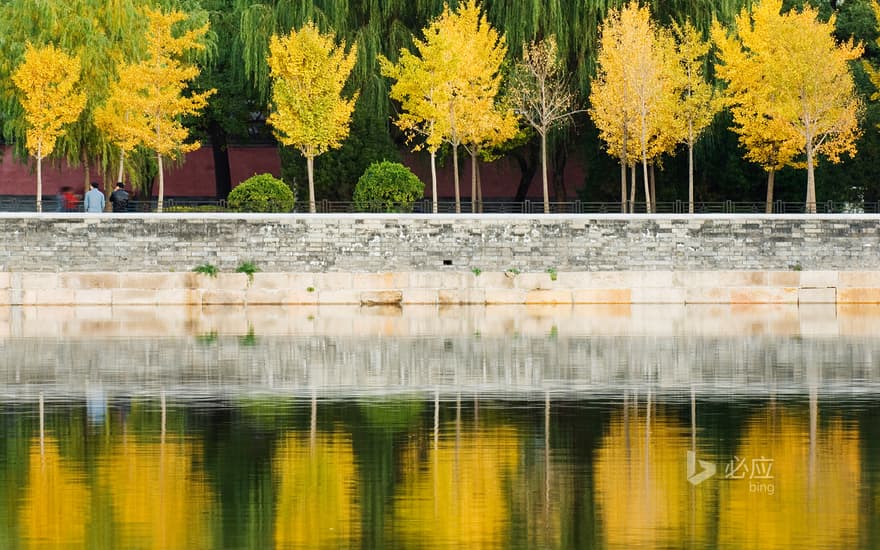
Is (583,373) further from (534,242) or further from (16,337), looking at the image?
(534,242)

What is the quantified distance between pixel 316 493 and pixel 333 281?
22.8 m

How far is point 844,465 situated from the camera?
495 inches

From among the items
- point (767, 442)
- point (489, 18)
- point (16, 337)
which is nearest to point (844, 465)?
point (767, 442)

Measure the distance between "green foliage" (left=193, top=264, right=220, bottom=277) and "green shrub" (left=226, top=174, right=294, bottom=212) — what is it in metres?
1.98

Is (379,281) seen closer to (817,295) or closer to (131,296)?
(131,296)

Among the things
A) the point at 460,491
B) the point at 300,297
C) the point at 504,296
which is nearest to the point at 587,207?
the point at 504,296

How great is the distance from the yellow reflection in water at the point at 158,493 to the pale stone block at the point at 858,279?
23.0m

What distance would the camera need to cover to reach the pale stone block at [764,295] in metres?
34.4

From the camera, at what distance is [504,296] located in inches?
1353

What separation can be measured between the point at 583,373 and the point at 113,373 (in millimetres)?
5374

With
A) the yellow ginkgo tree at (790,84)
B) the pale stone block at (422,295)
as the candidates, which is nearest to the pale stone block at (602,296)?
the pale stone block at (422,295)

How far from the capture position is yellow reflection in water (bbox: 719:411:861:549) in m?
9.91

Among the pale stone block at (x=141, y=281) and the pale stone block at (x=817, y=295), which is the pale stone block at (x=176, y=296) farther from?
the pale stone block at (x=817, y=295)

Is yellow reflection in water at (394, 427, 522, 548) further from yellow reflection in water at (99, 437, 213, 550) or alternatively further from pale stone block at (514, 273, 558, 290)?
pale stone block at (514, 273, 558, 290)
